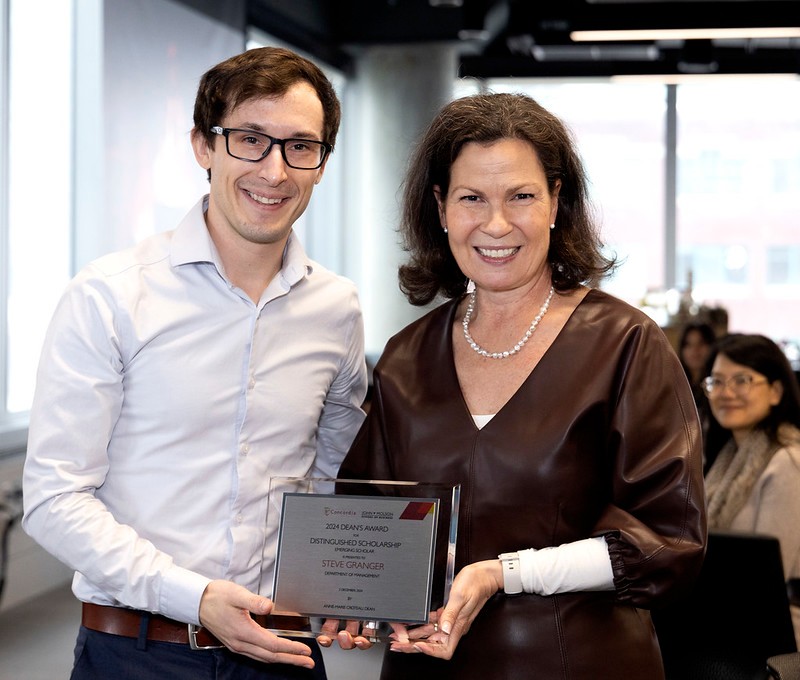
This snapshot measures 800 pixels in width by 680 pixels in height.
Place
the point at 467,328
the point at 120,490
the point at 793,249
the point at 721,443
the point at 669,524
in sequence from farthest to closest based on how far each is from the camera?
the point at 793,249, the point at 721,443, the point at 467,328, the point at 120,490, the point at 669,524

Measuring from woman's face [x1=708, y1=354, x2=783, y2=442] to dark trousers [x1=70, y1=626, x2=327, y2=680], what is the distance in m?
2.02

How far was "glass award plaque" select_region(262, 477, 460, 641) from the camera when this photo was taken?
165cm

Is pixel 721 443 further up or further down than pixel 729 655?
further up

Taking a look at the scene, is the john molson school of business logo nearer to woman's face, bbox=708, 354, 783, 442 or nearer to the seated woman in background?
woman's face, bbox=708, 354, 783, 442

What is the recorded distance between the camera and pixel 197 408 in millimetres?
1787

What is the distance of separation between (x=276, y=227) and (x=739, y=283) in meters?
10.5

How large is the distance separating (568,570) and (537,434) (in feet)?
0.73

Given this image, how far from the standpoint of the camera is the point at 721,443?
11.6ft

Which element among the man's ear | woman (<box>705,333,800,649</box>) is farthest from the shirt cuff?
woman (<box>705,333,800,649</box>)

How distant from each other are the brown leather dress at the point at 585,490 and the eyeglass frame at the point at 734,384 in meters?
1.75

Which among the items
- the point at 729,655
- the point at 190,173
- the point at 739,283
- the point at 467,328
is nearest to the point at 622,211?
the point at 739,283

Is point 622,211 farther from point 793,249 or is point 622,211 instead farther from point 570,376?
point 570,376

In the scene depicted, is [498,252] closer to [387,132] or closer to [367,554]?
[367,554]

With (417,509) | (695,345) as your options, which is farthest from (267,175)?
(695,345)
